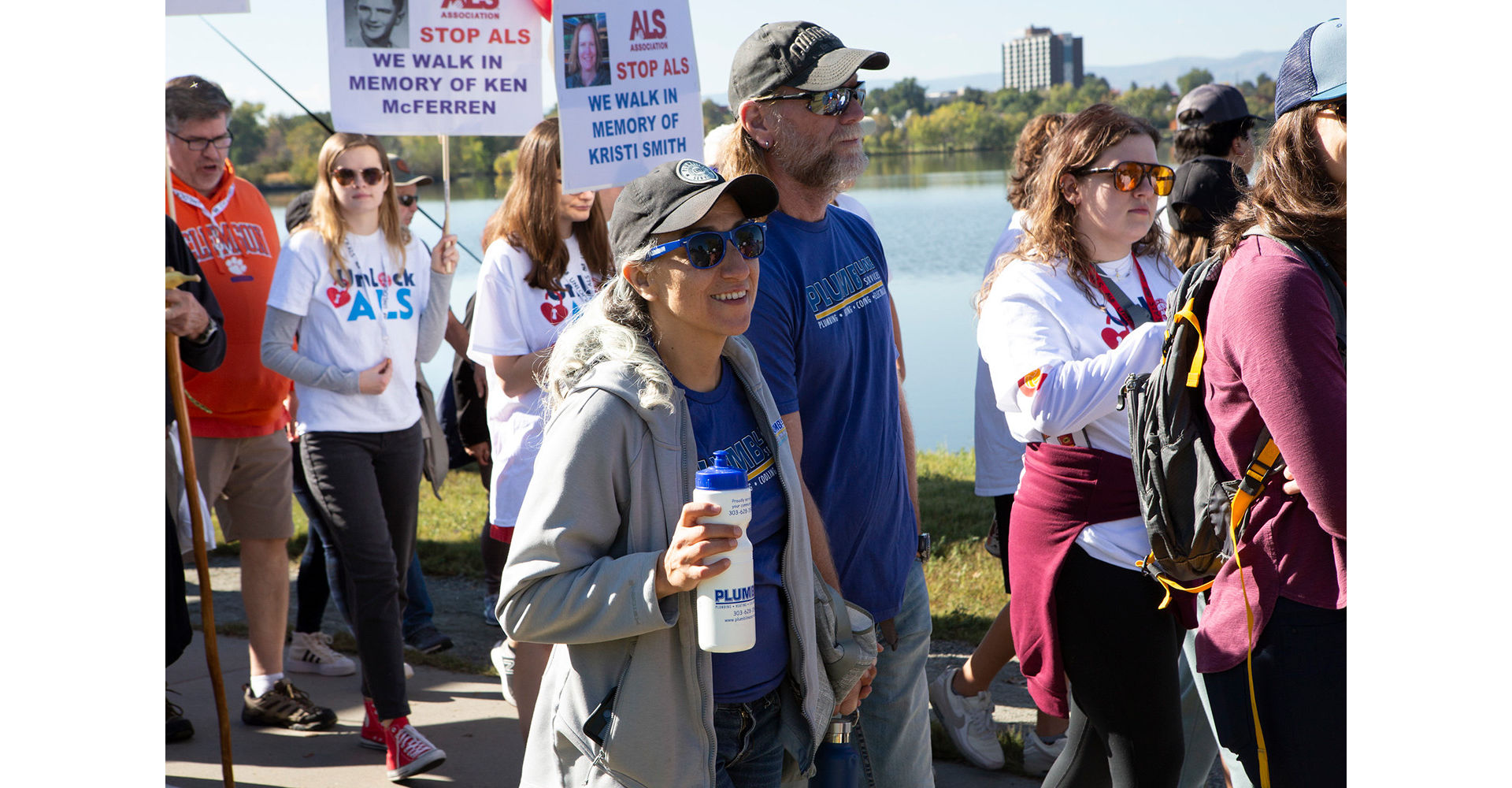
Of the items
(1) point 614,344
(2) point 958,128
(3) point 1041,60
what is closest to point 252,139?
(1) point 614,344

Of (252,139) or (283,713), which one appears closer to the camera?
(283,713)

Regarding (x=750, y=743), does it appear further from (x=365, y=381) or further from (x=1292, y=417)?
(x=365, y=381)

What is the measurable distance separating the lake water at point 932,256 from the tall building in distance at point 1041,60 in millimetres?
1764

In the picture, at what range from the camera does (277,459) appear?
4.95 meters

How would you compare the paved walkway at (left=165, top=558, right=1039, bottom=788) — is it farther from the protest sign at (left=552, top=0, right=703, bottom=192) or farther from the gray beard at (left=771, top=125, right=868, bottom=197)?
the gray beard at (left=771, top=125, right=868, bottom=197)

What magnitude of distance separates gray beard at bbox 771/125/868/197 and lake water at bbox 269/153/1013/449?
188 inches

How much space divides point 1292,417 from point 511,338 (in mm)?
2659

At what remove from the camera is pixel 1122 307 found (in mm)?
3133

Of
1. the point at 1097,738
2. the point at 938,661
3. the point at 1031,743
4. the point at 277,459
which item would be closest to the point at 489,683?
the point at 277,459

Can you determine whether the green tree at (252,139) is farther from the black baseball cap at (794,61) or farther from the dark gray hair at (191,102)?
the black baseball cap at (794,61)

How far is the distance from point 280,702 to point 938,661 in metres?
2.62

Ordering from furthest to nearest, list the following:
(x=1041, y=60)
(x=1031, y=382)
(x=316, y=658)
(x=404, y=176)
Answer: (x=1041, y=60) → (x=404, y=176) → (x=316, y=658) → (x=1031, y=382)

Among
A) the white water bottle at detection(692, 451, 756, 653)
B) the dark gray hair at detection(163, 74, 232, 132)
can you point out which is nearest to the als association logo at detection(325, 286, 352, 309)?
the dark gray hair at detection(163, 74, 232, 132)

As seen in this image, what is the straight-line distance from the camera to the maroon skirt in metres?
2.97
